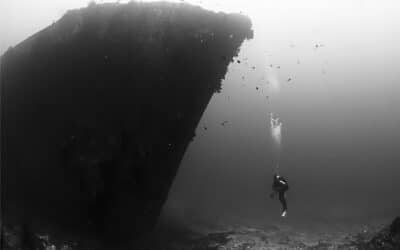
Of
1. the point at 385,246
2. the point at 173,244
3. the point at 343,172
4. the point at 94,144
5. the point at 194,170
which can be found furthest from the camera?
the point at 343,172

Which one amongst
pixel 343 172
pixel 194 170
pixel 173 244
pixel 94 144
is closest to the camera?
pixel 94 144

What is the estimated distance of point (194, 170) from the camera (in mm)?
127250

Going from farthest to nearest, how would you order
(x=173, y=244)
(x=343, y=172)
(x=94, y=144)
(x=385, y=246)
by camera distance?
1. (x=343, y=172)
2. (x=173, y=244)
3. (x=94, y=144)
4. (x=385, y=246)

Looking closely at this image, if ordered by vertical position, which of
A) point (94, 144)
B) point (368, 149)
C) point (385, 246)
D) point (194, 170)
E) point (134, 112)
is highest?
point (368, 149)

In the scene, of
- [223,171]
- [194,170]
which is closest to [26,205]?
[194,170]

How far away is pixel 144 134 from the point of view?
14156 millimetres

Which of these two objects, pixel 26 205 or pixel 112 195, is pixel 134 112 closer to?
pixel 112 195

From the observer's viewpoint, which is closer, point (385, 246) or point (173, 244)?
point (385, 246)

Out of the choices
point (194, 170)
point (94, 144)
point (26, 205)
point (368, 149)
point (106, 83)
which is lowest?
point (26, 205)

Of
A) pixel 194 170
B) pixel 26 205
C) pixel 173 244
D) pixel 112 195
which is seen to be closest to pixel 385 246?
pixel 173 244

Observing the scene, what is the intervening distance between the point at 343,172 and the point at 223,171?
56303 mm

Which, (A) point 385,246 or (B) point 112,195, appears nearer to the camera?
(A) point 385,246

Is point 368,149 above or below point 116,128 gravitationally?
above

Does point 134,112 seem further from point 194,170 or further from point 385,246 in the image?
point 194,170
